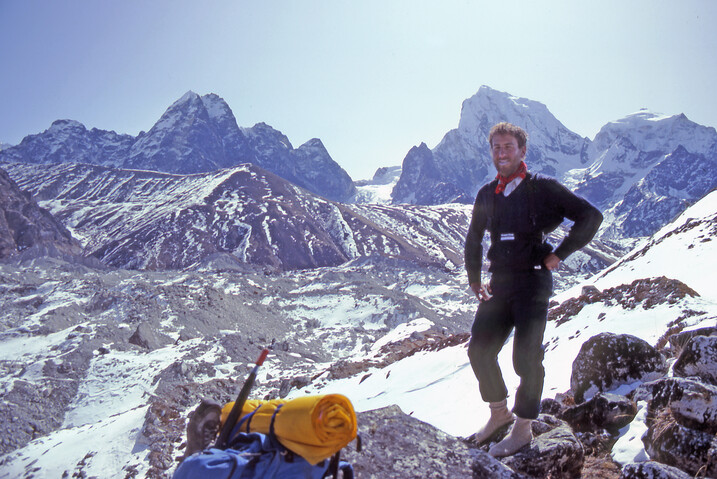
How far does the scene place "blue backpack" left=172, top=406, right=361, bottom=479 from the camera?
2.09 m

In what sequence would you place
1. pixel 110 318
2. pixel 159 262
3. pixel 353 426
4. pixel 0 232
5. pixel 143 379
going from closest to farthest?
pixel 353 426 < pixel 143 379 < pixel 110 318 < pixel 0 232 < pixel 159 262

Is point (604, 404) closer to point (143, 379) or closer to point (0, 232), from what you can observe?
point (143, 379)

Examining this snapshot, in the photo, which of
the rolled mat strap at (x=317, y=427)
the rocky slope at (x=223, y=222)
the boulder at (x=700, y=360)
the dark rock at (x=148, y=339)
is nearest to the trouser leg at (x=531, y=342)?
the boulder at (x=700, y=360)

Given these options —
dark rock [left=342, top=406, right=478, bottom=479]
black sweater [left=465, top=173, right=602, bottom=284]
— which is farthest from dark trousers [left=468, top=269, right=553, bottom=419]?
dark rock [left=342, top=406, right=478, bottom=479]

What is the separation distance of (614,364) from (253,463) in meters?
4.82

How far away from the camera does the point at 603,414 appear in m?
4.30

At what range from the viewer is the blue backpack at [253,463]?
2.09 meters

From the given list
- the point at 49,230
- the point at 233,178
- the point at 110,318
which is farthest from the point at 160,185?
the point at 110,318

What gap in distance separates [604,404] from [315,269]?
99305 mm

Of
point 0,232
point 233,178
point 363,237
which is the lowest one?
point 363,237

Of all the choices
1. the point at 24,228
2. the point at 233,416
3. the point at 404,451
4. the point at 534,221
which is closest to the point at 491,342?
the point at 534,221

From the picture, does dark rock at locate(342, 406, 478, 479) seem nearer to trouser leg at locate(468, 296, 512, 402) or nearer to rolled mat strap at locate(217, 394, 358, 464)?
trouser leg at locate(468, 296, 512, 402)

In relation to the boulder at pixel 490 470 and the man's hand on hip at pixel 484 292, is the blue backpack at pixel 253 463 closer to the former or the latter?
the boulder at pixel 490 470

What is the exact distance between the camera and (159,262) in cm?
9750
